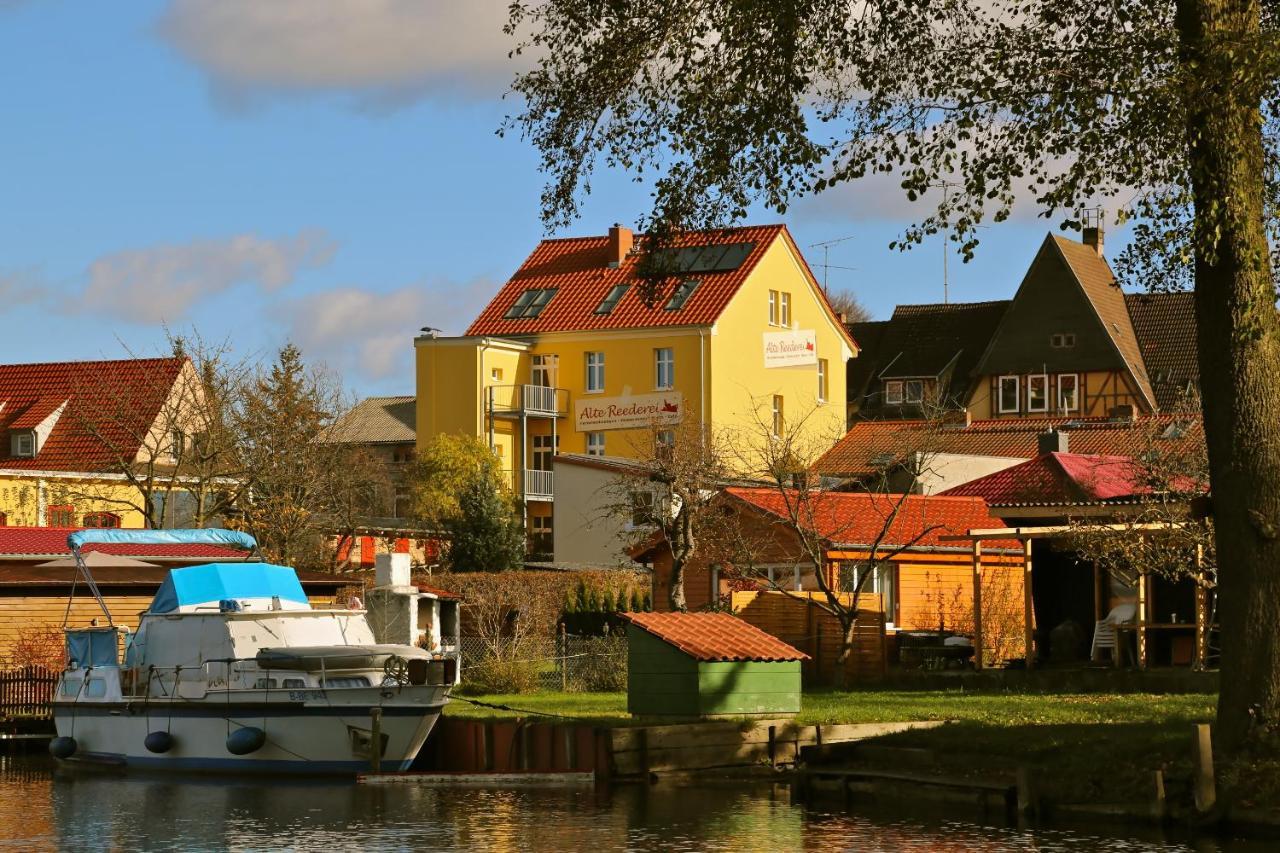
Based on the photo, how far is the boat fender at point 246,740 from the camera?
104ft

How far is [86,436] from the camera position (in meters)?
63.8

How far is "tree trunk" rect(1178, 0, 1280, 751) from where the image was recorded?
21.1 m

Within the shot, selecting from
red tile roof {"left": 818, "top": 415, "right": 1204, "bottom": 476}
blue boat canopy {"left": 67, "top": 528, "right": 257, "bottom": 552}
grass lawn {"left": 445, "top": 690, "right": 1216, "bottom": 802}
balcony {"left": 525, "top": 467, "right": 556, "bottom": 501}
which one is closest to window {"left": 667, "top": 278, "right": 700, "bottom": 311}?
balcony {"left": 525, "top": 467, "right": 556, "bottom": 501}

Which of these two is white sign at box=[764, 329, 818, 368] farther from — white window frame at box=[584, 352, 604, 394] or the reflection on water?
the reflection on water

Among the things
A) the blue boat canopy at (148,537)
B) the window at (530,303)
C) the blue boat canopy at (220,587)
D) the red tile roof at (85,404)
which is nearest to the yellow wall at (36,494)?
the red tile roof at (85,404)

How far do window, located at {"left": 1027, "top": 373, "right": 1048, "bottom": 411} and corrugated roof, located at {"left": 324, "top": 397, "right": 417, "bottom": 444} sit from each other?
1029 inches

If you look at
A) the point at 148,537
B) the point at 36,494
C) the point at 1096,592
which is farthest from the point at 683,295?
the point at 1096,592

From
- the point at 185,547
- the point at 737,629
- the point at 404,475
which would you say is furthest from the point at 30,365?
the point at 737,629

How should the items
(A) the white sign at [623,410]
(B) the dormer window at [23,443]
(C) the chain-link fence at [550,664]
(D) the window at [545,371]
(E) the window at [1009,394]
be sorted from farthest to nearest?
(E) the window at [1009,394] < (D) the window at [545,371] < (A) the white sign at [623,410] < (B) the dormer window at [23,443] < (C) the chain-link fence at [550,664]

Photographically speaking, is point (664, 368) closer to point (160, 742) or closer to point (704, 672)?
point (160, 742)

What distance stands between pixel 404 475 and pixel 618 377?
357 inches

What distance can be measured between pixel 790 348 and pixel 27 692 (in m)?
44.6

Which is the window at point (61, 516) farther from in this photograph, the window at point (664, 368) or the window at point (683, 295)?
the window at point (683, 295)

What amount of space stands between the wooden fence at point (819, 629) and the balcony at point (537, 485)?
112 ft
